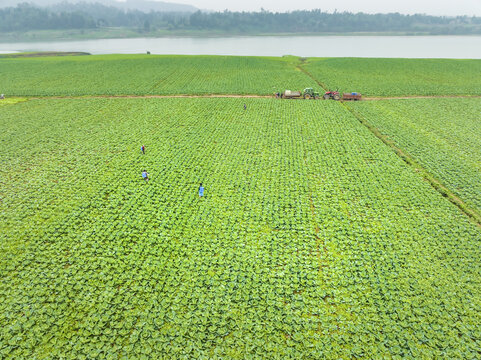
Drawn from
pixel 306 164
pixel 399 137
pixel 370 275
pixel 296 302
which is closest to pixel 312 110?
pixel 399 137

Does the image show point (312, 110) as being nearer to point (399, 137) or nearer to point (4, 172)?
point (399, 137)

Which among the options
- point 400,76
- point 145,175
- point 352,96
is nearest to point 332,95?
point 352,96

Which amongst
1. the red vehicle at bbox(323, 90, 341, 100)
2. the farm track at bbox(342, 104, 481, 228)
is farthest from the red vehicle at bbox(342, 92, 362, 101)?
the farm track at bbox(342, 104, 481, 228)

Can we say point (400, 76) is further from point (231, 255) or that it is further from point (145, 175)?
point (231, 255)

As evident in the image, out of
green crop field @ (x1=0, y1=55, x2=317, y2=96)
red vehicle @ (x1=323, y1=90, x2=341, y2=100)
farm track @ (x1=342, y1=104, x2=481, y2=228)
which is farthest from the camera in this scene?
green crop field @ (x1=0, y1=55, x2=317, y2=96)

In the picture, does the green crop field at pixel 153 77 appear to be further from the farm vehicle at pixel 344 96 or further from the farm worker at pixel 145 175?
the farm worker at pixel 145 175

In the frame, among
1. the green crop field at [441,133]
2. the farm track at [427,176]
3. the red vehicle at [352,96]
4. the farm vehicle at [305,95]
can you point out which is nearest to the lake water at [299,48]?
the farm vehicle at [305,95]

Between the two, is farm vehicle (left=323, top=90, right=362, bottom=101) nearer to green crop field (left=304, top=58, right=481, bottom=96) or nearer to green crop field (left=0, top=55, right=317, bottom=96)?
green crop field (left=304, top=58, right=481, bottom=96)
